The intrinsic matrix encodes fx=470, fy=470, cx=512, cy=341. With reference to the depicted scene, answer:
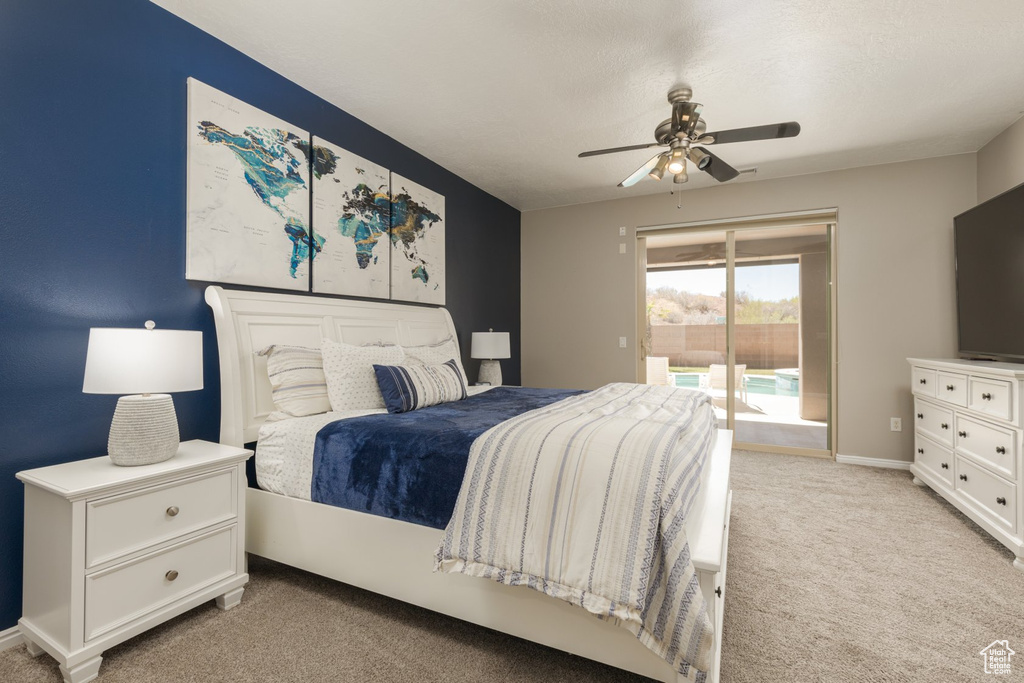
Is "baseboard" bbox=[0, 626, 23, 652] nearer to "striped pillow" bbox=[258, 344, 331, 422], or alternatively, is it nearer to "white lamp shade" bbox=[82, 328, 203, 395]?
"white lamp shade" bbox=[82, 328, 203, 395]

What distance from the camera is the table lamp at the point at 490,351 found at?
425 cm

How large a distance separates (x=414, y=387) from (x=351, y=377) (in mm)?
333

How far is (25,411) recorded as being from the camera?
1.74 metres

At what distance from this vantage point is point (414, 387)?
252cm

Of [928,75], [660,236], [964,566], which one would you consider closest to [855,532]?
[964,566]

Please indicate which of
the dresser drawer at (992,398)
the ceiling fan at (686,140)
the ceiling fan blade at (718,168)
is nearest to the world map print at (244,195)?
the ceiling fan at (686,140)

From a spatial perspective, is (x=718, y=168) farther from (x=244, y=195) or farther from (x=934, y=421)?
(x=244, y=195)

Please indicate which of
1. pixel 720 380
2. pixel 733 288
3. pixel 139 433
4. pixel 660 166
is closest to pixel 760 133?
pixel 660 166

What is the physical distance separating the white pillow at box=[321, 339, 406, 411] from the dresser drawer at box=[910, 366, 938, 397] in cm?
376

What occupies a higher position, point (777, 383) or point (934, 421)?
point (777, 383)

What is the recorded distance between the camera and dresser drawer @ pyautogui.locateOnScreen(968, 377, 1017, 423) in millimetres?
2424

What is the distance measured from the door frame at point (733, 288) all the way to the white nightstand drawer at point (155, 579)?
Answer: 408cm

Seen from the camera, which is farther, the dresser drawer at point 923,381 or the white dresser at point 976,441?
the dresser drawer at point 923,381

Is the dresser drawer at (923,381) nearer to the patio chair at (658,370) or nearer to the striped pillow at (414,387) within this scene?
the patio chair at (658,370)
